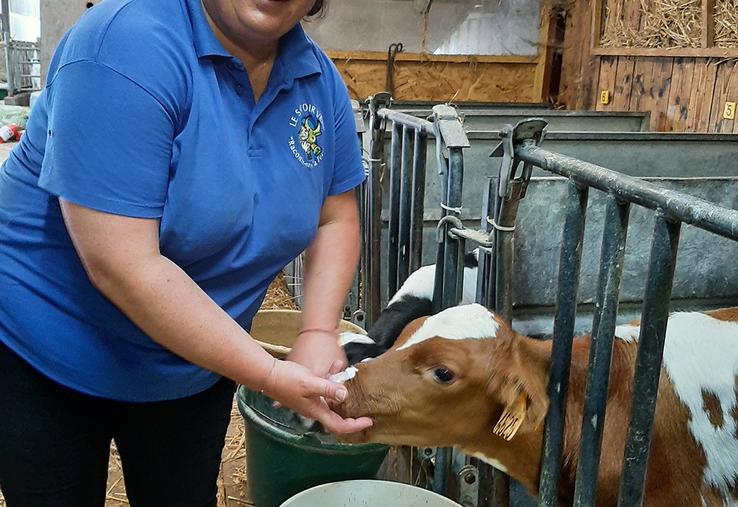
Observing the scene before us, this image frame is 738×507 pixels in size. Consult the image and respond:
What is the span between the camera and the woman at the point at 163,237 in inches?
44.1

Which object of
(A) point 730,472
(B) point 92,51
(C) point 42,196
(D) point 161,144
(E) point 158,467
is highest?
(B) point 92,51

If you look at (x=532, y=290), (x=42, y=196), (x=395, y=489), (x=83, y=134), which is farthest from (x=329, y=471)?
(x=83, y=134)

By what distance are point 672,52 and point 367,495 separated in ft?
14.7

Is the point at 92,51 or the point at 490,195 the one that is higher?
the point at 92,51

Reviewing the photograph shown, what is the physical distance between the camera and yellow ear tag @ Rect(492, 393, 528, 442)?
1.81 m

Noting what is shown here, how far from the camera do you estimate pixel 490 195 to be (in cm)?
230

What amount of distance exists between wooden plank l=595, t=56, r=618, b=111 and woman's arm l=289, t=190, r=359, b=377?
5.32m

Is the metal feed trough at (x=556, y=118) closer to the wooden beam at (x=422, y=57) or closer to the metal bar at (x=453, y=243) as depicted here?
the metal bar at (x=453, y=243)

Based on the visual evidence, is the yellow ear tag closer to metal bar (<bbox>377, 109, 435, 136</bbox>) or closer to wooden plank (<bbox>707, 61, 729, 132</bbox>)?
metal bar (<bbox>377, 109, 435, 136</bbox>)

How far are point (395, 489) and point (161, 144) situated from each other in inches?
57.1

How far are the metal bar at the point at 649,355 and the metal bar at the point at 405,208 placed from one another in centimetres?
140

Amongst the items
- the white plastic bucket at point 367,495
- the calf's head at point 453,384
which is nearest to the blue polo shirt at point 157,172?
the calf's head at point 453,384

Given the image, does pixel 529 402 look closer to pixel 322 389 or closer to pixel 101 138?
pixel 322 389

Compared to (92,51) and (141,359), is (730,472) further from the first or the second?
(92,51)
